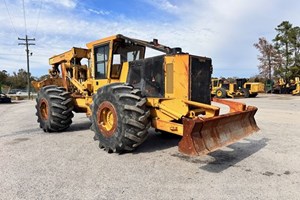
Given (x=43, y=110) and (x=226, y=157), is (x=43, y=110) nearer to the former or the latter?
(x=43, y=110)

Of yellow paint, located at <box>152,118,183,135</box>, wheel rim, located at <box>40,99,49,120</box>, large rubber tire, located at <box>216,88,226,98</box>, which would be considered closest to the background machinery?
large rubber tire, located at <box>216,88,226,98</box>

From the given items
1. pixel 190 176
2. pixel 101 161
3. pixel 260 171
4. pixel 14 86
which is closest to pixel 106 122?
pixel 101 161

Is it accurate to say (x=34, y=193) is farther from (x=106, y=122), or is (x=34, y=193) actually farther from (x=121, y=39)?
(x=121, y=39)

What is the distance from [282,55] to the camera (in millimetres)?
48281

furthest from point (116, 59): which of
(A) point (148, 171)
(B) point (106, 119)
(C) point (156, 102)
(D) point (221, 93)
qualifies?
(D) point (221, 93)

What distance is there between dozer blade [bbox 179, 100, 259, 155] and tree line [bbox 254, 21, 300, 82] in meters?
43.3

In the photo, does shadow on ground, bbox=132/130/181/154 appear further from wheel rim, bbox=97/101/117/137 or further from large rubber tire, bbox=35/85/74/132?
large rubber tire, bbox=35/85/74/132

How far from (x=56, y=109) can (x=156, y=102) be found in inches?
152

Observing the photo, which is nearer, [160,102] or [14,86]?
[160,102]

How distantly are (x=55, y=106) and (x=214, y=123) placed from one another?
205 inches

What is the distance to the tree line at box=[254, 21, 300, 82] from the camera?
45.8 m

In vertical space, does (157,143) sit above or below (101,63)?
below

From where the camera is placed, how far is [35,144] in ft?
24.2

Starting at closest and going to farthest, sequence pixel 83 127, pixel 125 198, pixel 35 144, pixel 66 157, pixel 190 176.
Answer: pixel 125 198
pixel 190 176
pixel 66 157
pixel 35 144
pixel 83 127
